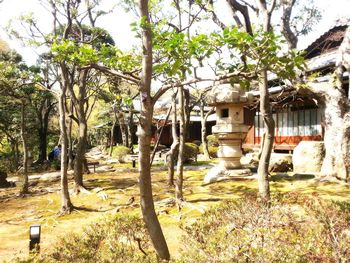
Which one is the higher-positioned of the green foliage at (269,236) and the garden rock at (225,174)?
the green foliage at (269,236)

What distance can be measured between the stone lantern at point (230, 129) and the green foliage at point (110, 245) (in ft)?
29.7

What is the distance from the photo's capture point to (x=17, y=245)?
782cm

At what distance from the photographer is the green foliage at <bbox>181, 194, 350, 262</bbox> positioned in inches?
133

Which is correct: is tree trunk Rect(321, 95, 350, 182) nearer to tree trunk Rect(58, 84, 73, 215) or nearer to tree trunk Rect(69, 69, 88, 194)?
tree trunk Rect(58, 84, 73, 215)

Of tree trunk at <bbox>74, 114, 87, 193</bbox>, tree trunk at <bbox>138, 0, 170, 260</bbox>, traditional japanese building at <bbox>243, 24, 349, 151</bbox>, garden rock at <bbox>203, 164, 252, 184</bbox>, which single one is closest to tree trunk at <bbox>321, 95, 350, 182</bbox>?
garden rock at <bbox>203, 164, 252, 184</bbox>

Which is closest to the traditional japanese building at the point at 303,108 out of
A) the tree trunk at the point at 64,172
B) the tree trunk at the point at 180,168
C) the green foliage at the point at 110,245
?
the tree trunk at the point at 180,168

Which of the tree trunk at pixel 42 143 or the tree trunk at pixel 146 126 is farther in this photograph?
the tree trunk at pixel 42 143

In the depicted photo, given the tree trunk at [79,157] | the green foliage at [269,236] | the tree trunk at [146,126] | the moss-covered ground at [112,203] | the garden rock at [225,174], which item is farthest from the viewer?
the garden rock at [225,174]

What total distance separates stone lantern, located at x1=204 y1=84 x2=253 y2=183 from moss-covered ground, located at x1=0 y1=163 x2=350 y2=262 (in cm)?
70

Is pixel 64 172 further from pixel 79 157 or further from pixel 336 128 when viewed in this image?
pixel 336 128

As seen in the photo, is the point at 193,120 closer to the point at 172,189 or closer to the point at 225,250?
the point at 172,189

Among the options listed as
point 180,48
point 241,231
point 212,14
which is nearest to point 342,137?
point 212,14

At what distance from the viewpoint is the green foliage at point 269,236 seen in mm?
3375

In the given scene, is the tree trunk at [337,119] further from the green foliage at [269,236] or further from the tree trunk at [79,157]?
the tree trunk at [79,157]
